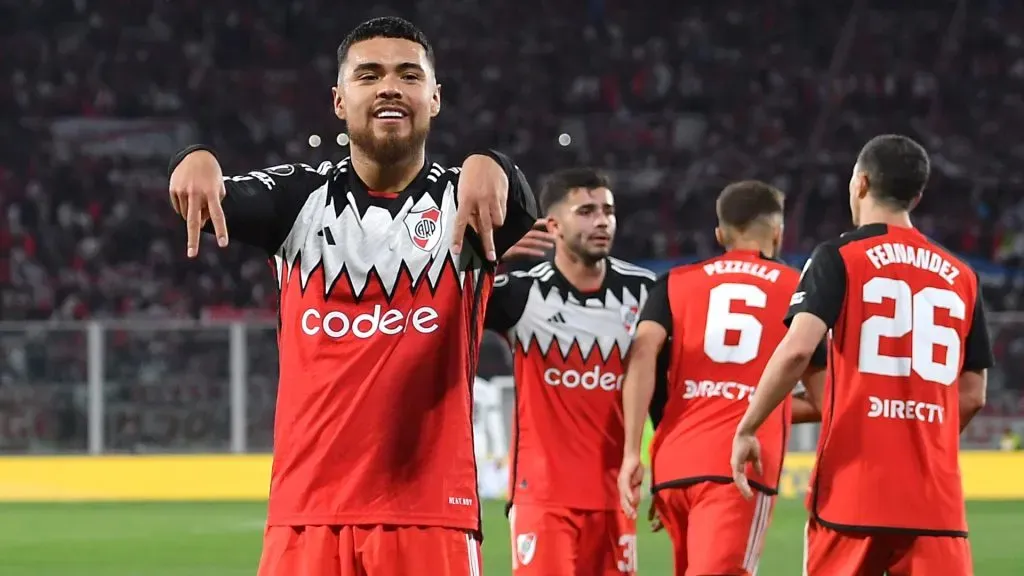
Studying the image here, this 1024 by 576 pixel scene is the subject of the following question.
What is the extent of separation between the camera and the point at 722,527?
5895 millimetres

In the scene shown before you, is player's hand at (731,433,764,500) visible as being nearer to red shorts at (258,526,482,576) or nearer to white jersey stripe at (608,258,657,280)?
red shorts at (258,526,482,576)

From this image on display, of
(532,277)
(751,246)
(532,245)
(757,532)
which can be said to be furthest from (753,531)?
(532,245)

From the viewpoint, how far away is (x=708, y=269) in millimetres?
6277

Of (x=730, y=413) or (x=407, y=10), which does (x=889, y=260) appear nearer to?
(x=730, y=413)

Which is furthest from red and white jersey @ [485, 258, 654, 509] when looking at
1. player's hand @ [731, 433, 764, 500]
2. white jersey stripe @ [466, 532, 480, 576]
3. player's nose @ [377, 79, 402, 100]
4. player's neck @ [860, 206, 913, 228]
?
player's nose @ [377, 79, 402, 100]

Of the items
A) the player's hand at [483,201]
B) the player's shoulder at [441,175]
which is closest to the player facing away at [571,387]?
the player's shoulder at [441,175]

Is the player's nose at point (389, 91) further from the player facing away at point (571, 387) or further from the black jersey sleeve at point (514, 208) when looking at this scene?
the player facing away at point (571, 387)

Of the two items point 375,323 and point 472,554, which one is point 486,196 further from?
point 472,554

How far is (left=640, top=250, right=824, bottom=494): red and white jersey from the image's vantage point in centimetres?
610

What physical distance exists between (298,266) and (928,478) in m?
2.20

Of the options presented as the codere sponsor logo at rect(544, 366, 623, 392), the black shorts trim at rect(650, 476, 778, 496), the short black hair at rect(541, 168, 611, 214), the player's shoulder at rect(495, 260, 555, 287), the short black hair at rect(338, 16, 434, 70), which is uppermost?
the short black hair at rect(541, 168, 611, 214)

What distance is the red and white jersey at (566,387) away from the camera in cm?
635

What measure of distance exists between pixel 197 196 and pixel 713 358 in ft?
10.3

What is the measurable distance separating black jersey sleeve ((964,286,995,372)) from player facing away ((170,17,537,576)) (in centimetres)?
196
